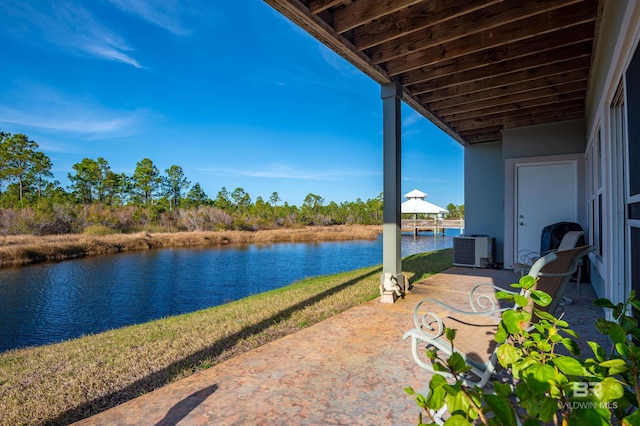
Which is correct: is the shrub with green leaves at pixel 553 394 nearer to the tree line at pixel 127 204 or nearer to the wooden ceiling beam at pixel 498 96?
the wooden ceiling beam at pixel 498 96

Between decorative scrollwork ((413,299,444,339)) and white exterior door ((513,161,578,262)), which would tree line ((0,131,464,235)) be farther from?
white exterior door ((513,161,578,262))

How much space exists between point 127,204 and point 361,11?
1388 inches

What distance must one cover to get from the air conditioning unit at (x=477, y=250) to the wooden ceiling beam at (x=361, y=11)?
16.7 ft

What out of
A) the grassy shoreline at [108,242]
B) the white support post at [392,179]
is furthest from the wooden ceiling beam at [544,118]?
the grassy shoreline at [108,242]

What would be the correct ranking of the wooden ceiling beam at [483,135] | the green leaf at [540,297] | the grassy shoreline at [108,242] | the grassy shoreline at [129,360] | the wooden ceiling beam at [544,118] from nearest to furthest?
the green leaf at [540,297] < the grassy shoreline at [129,360] < the wooden ceiling beam at [544,118] < the wooden ceiling beam at [483,135] < the grassy shoreline at [108,242]

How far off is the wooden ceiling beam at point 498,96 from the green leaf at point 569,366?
472 centimetres

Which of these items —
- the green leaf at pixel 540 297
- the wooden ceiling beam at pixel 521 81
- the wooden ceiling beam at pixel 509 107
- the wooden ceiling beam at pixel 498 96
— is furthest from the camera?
the wooden ceiling beam at pixel 509 107

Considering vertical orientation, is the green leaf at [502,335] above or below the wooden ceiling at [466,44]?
below

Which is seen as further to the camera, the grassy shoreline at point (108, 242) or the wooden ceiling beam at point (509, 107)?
the grassy shoreline at point (108, 242)

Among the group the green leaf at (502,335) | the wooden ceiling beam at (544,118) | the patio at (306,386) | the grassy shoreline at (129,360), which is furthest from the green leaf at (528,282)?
the wooden ceiling beam at (544,118)

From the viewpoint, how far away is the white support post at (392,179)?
4094 mm

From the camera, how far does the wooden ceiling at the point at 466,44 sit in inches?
112

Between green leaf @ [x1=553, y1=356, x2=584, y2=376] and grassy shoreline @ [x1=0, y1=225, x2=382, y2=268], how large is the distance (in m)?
19.1

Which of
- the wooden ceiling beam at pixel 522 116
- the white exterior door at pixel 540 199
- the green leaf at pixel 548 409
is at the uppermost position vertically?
the wooden ceiling beam at pixel 522 116
